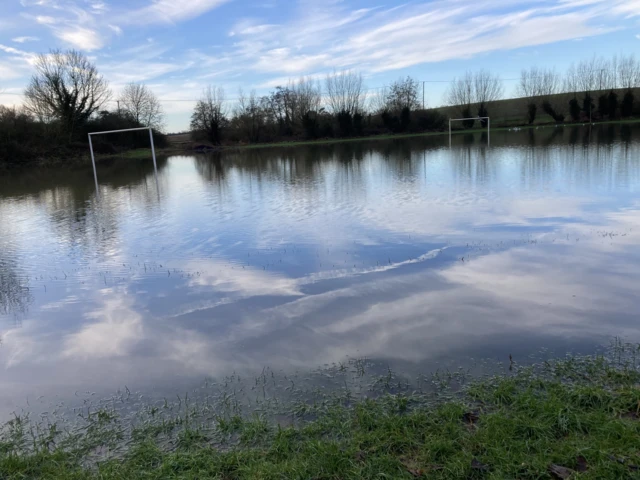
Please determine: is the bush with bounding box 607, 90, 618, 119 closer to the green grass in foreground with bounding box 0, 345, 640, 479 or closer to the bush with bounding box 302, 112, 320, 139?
the bush with bounding box 302, 112, 320, 139

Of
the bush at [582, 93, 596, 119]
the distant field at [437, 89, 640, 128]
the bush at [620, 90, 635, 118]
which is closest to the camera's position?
the bush at [620, 90, 635, 118]

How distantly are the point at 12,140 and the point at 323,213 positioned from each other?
37.9 m

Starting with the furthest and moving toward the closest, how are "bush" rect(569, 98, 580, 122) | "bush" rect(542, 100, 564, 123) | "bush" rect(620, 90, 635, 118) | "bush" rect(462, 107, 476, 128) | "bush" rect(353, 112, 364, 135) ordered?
"bush" rect(462, 107, 476, 128)
"bush" rect(353, 112, 364, 135)
"bush" rect(542, 100, 564, 123)
"bush" rect(569, 98, 580, 122)
"bush" rect(620, 90, 635, 118)

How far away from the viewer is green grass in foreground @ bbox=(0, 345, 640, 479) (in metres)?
2.87

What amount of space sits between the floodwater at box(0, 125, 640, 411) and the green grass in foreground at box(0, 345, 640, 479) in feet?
2.50

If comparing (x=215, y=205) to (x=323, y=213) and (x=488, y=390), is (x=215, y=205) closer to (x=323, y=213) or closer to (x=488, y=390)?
(x=323, y=213)

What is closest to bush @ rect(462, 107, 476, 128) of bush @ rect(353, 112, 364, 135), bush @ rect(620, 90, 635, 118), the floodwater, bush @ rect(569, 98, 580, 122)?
bush @ rect(569, 98, 580, 122)

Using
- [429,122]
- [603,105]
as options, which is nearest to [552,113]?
[603,105]

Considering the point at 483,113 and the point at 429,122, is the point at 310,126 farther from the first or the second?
the point at 483,113

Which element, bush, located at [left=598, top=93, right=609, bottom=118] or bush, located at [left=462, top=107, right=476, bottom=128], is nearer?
bush, located at [left=598, top=93, right=609, bottom=118]

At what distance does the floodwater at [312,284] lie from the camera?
4.86 m

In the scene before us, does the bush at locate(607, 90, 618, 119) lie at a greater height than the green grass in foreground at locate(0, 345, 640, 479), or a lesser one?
greater

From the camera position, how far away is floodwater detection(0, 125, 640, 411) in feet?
15.9

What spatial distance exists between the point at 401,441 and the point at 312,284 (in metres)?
3.90
